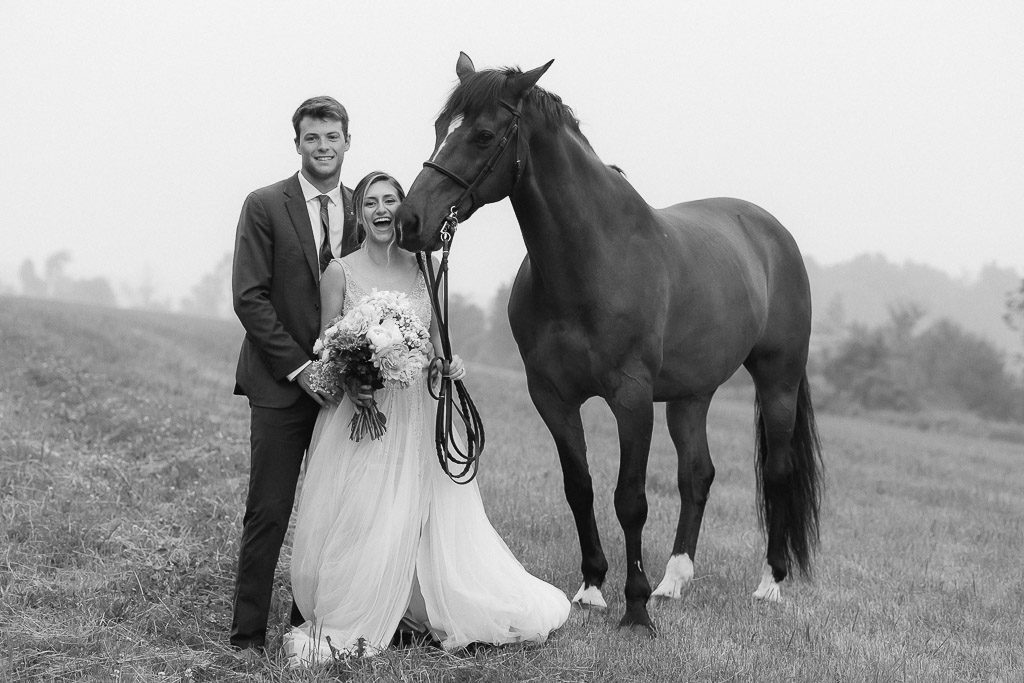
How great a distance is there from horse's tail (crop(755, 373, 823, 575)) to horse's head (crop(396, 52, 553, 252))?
3172 millimetres

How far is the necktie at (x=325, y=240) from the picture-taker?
3.91 m

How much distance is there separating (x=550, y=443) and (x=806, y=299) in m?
5.82

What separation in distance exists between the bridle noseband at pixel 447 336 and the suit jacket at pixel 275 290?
551mm

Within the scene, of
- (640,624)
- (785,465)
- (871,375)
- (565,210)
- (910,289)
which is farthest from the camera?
(910,289)

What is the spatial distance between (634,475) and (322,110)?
2326 millimetres

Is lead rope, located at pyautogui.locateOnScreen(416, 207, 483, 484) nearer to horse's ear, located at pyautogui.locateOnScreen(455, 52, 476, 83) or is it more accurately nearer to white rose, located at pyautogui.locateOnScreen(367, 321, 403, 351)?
white rose, located at pyautogui.locateOnScreen(367, 321, 403, 351)

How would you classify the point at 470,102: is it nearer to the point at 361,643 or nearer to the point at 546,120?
the point at 546,120

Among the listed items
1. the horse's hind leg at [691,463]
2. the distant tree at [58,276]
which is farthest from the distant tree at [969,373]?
the distant tree at [58,276]

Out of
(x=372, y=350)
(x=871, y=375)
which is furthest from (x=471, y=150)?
(x=871, y=375)

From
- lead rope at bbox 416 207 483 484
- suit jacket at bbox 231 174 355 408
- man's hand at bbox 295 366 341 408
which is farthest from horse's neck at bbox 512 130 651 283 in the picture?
man's hand at bbox 295 366 341 408

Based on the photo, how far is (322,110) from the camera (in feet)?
12.1

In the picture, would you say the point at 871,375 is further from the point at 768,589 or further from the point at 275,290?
the point at 275,290

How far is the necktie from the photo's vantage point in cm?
391

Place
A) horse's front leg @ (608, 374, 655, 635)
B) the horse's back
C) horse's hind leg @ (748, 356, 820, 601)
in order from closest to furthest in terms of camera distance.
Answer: horse's front leg @ (608, 374, 655, 635) → the horse's back → horse's hind leg @ (748, 356, 820, 601)
